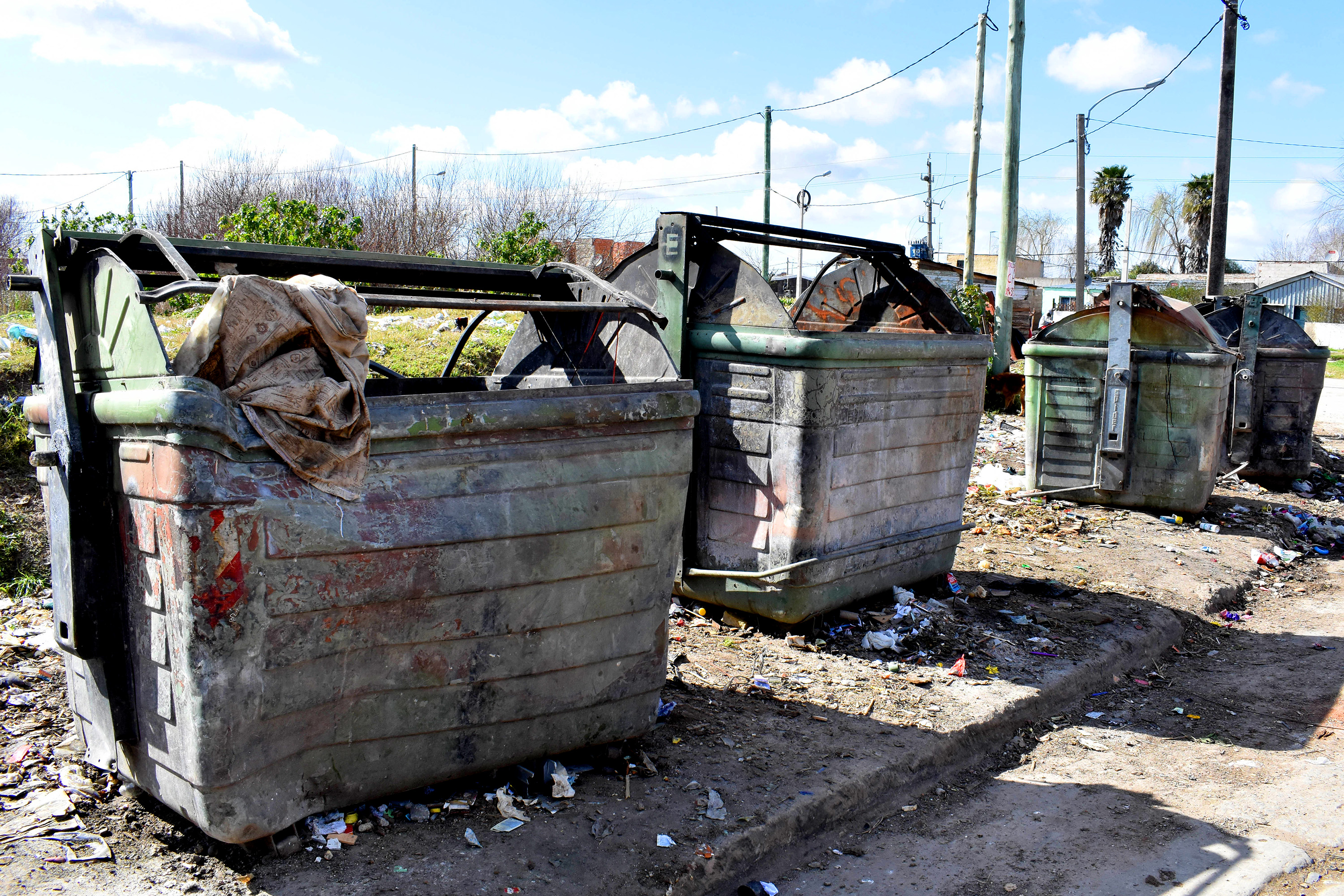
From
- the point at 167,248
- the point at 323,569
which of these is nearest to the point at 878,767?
the point at 323,569

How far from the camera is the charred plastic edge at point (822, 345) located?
4.09 metres

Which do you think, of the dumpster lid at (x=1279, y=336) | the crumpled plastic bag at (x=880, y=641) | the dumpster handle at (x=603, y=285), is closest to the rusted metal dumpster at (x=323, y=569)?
the dumpster handle at (x=603, y=285)

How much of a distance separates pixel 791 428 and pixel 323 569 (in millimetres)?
2323

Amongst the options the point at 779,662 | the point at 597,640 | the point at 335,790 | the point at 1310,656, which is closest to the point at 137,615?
the point at 335,790

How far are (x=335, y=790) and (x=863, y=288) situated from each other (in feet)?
13.8

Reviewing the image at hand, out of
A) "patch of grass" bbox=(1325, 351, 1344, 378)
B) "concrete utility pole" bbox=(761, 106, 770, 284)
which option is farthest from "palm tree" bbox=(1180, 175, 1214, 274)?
"concrete utility pole" bbox=(761, 106, 770, 284)

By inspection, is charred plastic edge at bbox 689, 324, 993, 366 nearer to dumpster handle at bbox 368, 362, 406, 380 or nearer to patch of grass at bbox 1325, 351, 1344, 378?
dumpster handle at bbox 368, 362, 406, 380

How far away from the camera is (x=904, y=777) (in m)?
3.34

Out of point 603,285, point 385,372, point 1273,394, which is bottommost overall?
point 1273,394

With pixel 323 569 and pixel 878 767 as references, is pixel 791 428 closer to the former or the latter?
pixel 878 767

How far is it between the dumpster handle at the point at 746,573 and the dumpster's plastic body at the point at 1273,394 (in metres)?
6.59

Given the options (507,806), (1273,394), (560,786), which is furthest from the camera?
(1273,394)

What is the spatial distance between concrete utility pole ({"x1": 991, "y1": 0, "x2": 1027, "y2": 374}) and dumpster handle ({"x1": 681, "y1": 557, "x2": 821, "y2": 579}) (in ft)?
31.8

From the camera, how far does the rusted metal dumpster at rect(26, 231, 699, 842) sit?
2.19 metres
